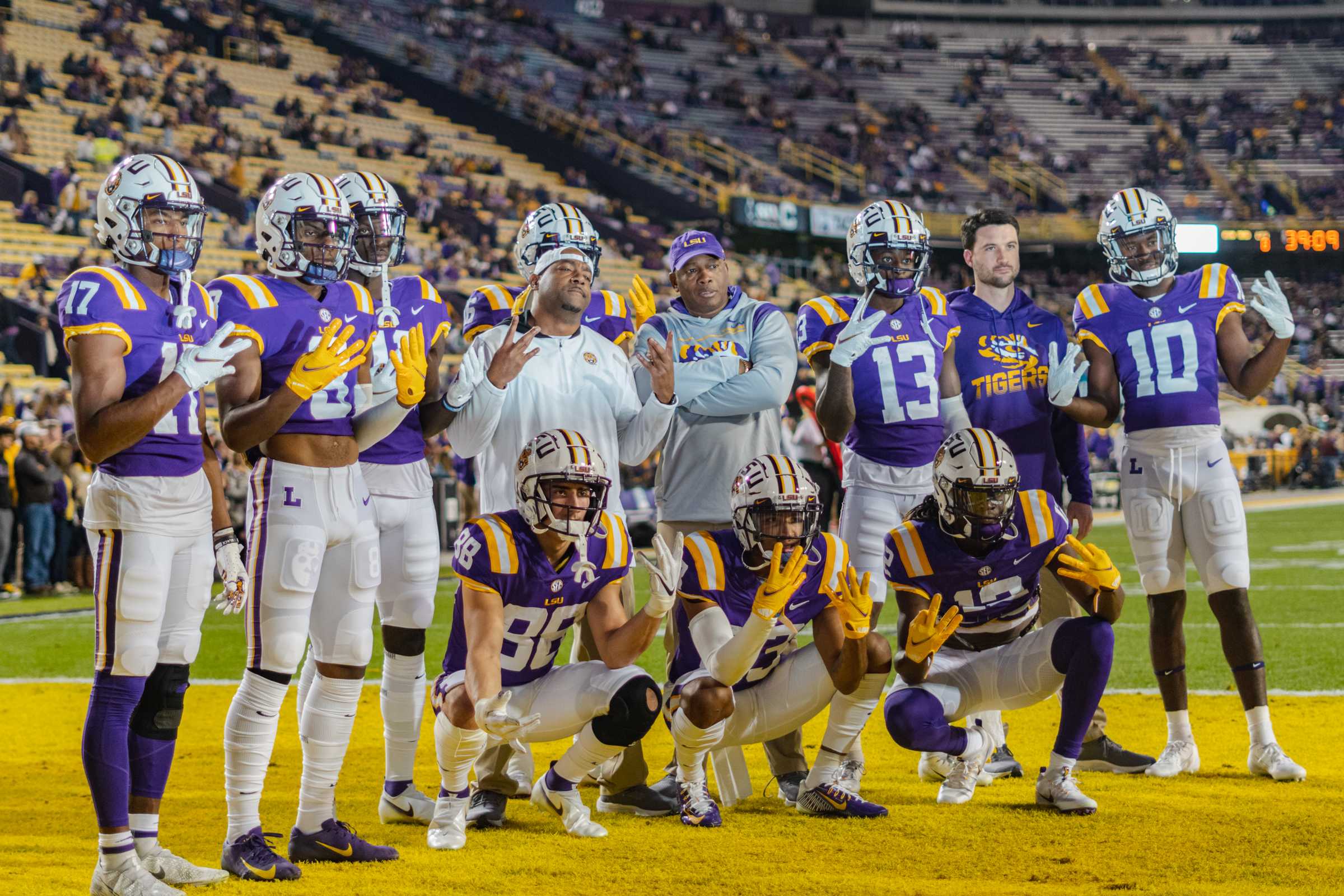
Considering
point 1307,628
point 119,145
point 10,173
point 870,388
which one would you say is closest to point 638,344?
point 870,388

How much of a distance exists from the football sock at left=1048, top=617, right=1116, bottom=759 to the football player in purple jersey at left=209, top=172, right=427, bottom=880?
255 centimetres

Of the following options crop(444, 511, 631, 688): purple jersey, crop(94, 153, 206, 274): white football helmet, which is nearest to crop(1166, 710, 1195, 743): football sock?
crop(444, 511, 631, 688): purple jersey

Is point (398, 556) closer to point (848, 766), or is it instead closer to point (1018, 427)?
point (848, 766)

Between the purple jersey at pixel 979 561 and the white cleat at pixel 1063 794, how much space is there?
0.67m

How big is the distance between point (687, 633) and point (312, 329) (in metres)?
1.86

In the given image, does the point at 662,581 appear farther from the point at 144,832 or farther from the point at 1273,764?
the point at 1273,764

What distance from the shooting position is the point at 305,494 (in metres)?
4.62

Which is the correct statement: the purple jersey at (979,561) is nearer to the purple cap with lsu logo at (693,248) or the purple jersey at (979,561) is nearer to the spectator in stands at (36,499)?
the purple cap with lsu logo at (693,248)

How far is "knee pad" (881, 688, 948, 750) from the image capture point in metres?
5.27

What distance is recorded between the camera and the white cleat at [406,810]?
5.35m

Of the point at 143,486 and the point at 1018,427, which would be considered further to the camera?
the point at 1018,427

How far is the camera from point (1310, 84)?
4562 centimetres

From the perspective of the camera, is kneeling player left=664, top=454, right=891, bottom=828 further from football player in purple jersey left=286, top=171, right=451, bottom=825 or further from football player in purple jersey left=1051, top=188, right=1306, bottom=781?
football player in purple jersey left=1051, top=188, right=1306, bottom=781

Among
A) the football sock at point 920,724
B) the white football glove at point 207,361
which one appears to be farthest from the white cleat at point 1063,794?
the white football glove at point 207,361
